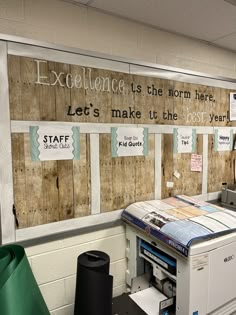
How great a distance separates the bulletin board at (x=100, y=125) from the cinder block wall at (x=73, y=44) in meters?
0.11

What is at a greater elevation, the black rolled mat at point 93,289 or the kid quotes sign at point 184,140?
the kid quotes sign at point 184,140

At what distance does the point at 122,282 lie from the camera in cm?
186

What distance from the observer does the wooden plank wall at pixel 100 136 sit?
4.64 ft

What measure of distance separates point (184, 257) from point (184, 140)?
3.51 ft

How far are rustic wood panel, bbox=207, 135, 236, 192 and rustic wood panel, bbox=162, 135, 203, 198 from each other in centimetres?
14

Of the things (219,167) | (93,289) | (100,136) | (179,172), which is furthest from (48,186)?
(219,167)

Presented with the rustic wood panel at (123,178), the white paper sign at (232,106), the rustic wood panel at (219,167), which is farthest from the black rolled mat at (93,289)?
the white paper sign at (232,106)

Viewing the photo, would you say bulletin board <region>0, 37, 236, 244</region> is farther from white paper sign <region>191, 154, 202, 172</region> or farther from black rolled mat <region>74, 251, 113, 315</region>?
black rolled mat <region>74, 251, 113, 315</region>

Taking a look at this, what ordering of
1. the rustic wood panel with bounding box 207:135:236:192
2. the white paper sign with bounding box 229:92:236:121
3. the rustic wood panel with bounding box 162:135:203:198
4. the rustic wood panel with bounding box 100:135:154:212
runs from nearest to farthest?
the rustic wood panel with bounding box 100:135:154:212, the rustic wood panel with bounding box 162:135:203:198, the rustic wood panel with bounding box 207:135:236:192, the white paper sign with bounding box 229:92:236:121

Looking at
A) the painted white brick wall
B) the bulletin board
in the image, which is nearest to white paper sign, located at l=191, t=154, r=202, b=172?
the bulletin board

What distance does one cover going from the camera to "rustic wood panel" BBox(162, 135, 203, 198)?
6.54 ft

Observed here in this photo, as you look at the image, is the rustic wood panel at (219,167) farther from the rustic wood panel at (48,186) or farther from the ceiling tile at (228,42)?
the rustic wood panel at (48,186)

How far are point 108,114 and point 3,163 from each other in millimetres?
741

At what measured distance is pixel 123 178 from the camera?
179 cm
